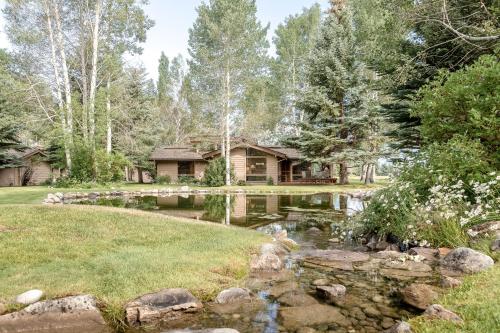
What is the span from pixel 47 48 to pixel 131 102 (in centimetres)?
851

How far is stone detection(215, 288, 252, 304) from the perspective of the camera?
4.70 meters

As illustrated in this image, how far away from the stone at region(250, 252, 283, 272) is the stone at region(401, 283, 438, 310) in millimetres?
2178

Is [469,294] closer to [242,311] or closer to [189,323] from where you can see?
[242,311]

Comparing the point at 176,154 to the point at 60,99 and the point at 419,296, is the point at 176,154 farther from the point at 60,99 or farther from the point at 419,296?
the point at 419,296

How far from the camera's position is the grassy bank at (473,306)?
10.5ft

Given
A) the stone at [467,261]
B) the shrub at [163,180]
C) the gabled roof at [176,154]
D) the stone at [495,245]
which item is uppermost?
the gabled roof at [176,154]

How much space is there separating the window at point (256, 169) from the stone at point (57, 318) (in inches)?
1101

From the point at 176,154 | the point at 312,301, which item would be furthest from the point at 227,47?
the point at 312,301

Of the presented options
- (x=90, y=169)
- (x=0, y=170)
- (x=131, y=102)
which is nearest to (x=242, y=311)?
(x=90, y=169)

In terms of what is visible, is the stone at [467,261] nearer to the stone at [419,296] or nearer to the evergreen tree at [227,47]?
the stone at [419,296]

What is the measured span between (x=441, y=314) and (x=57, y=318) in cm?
409

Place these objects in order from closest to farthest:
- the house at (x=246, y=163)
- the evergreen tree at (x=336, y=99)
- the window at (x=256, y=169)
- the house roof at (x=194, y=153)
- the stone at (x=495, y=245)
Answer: the stone at (x=495, y=245), the evergreen tree at (x=336, y=99), the house roof at (x=194, y=153), the house at (x=246, y=163), the window at (x=256, y=169)

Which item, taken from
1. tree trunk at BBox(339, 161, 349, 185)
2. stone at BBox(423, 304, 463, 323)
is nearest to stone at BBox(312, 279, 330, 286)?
stone at BBox(423, 304, 463, 323)

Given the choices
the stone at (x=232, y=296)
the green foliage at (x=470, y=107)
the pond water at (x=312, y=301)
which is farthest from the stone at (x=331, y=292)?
the green foliage at (x=470, y=107)
